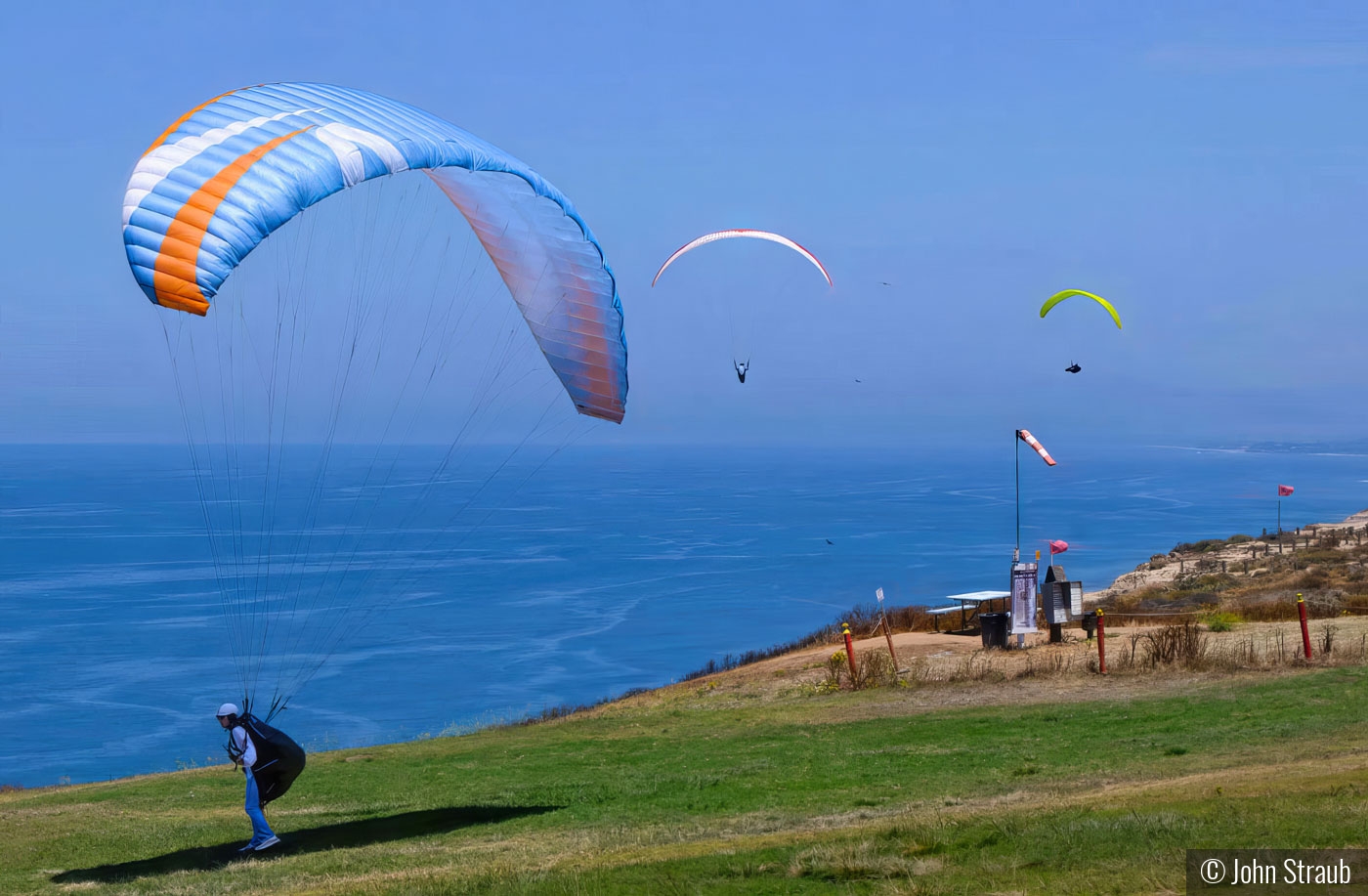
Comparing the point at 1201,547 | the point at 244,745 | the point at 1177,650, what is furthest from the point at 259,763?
the point at 1201,547

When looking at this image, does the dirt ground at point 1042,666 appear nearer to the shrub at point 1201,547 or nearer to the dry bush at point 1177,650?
the dry bush at point 1177,650

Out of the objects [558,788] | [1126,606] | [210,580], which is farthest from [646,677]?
[210,580]

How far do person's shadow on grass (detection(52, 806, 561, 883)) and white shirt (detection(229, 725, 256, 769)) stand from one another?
843 mm

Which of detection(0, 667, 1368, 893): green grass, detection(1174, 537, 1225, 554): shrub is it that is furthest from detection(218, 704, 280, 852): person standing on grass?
detection(1174, 537, 1225, 554): shrub

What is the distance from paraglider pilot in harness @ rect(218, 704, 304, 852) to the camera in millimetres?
11250

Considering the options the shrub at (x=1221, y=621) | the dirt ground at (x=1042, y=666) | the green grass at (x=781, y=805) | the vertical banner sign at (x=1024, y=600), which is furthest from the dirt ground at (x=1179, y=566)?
the green grass at (x=781, y=805)

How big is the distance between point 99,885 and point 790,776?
693cm

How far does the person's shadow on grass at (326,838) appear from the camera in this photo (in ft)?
35.2

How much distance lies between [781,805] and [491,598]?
64.3m

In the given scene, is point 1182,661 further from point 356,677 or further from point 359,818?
point 356,677

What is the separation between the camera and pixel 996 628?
2402 cm

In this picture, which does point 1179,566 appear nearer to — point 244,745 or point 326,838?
point 326,838

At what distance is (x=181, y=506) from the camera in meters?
152
